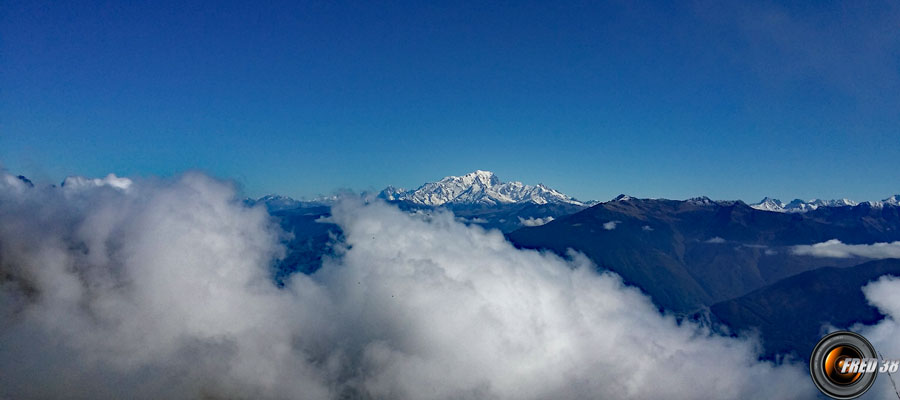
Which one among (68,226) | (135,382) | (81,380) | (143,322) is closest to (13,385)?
(81,380)

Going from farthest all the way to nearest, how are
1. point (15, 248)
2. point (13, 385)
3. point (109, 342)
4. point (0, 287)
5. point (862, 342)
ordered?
point (109, 342), point (13, 385), point (0, 287), point (15, 248), point (862, 342)

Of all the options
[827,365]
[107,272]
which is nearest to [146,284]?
[107,272]

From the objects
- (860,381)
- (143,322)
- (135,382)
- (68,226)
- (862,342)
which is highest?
(68,226)

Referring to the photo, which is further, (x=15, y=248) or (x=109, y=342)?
(x=109, y=342)

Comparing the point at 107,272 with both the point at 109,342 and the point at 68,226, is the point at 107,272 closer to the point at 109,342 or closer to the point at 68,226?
the point at 68,226

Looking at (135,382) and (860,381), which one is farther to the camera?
(135,382)

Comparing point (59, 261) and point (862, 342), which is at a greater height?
point (59, 261)

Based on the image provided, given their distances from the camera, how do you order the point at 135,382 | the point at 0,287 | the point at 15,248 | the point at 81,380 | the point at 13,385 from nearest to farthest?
the point at 15,248 → the point at 0,287 → the point at 13,385 → the point at 81,380 → the point at 135,382

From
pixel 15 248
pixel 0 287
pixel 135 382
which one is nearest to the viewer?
pixel 15 248

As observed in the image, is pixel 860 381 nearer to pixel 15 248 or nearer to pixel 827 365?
pixel 827 365
